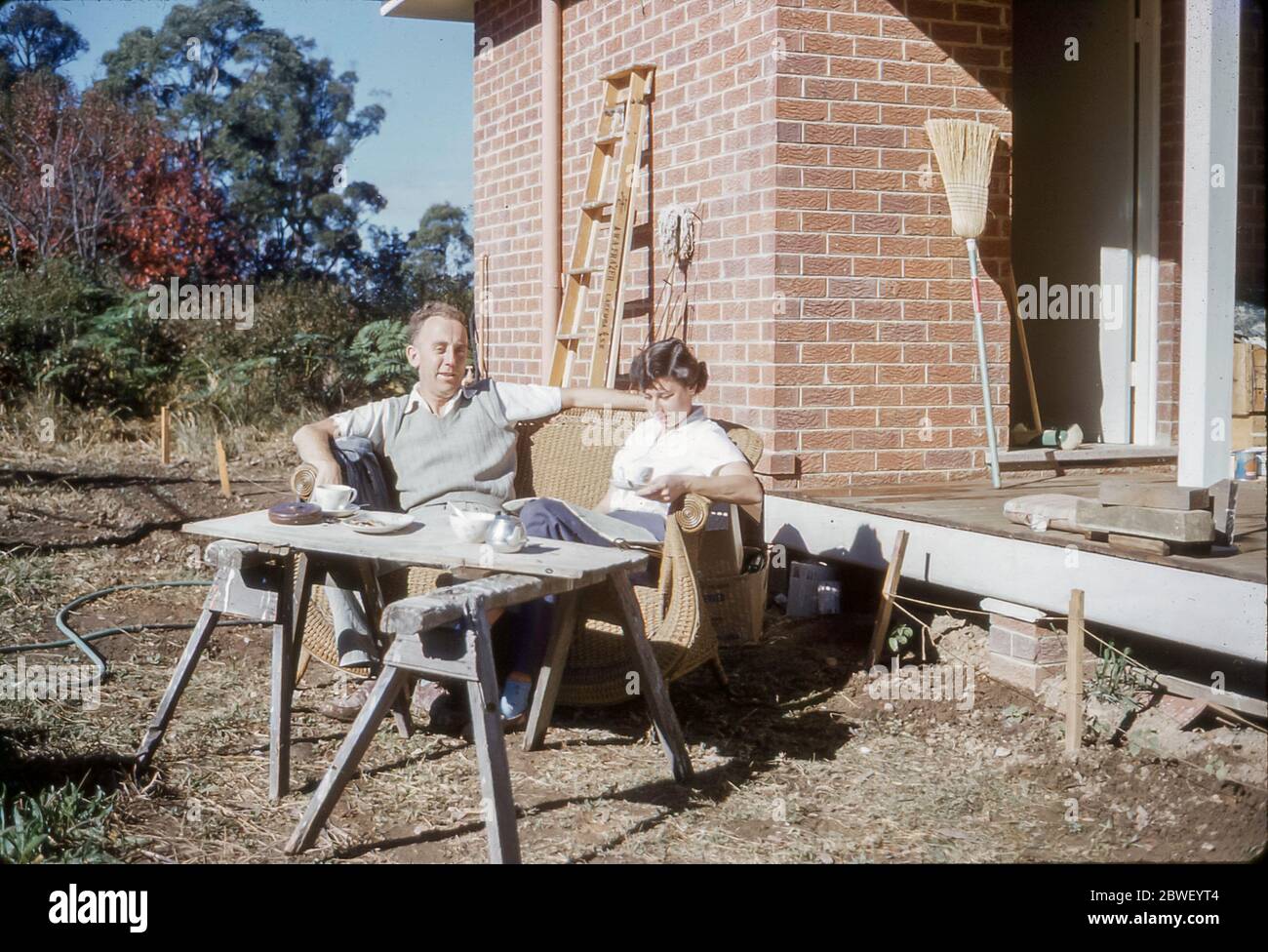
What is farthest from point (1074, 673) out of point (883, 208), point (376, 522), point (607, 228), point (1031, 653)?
point (607, 228)

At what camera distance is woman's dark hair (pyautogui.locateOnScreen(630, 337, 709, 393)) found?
4.43 metres

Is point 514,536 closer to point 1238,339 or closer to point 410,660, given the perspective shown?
point 410,660

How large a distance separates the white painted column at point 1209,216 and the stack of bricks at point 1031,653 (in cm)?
79

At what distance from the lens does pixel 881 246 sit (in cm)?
541

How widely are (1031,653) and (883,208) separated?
2.07 meters

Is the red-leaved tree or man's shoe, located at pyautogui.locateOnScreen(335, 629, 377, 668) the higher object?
the red-leaved tree

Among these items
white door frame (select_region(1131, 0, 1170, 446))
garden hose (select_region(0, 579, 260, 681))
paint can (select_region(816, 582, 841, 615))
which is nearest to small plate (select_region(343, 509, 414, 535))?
garden hose (select_region(0, 579, 260, 681))

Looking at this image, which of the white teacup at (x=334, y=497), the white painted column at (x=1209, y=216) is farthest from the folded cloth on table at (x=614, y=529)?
the white painted column at (x=1209, y=216)

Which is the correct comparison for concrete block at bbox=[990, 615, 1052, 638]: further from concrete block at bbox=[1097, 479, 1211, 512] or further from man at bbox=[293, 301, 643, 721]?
man at bbox=[293, 301, 643, 721]

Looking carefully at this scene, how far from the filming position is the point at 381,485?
438cm

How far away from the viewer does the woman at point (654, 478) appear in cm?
393

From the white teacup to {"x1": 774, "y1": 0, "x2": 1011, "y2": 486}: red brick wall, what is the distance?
2125mm

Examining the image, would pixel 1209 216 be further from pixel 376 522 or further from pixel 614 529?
pixel 376 522
